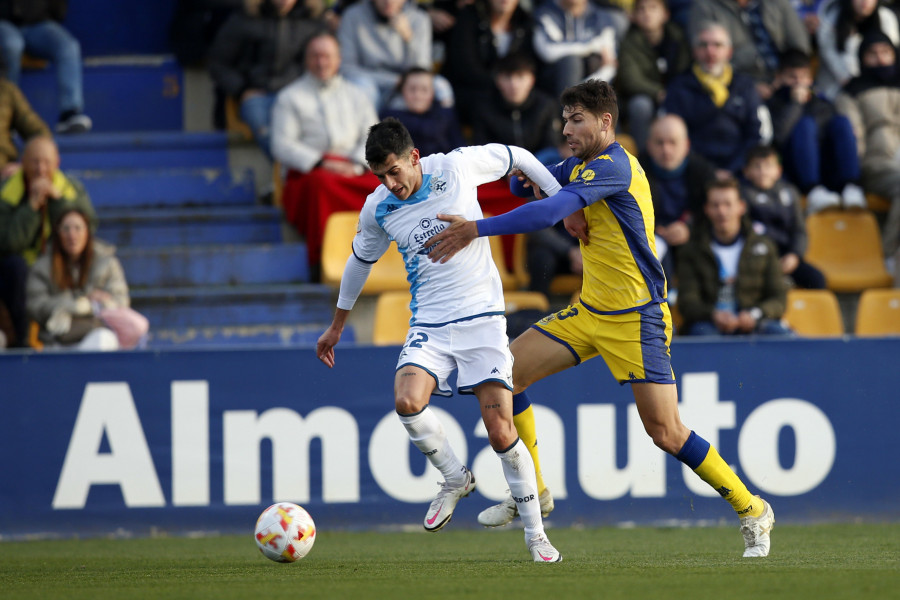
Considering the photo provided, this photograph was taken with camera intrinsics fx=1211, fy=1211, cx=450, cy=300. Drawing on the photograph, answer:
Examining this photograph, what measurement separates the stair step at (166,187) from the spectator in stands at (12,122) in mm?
807

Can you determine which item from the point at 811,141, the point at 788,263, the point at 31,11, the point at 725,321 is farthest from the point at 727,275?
the point at 31,11

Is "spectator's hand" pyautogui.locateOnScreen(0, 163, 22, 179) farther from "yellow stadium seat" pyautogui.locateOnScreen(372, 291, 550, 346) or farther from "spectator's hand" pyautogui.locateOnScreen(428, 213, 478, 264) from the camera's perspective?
"spectator's hand" pyautogui.locateOnScreen(428, 213, 478, 264)

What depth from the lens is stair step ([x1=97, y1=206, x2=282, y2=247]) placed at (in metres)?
10.9

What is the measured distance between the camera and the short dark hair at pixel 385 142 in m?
5.59

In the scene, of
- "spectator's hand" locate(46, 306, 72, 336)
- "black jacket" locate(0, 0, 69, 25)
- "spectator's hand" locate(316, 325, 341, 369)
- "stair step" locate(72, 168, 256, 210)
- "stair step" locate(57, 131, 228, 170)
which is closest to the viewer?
"spectator's hand" locate(316, 325, 341, 369)

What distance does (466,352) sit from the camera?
19.6ft

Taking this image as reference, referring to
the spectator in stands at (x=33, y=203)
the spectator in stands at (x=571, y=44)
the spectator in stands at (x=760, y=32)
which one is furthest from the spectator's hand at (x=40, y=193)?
the spectator in stands at (x=760, y=32)

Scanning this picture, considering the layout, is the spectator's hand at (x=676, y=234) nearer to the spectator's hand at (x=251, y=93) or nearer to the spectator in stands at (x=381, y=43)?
the spectator in stands at (x=381, y=43)

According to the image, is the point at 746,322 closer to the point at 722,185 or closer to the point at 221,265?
the point at 722,185

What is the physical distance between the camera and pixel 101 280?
9.26 metres

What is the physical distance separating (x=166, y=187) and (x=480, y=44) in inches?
129

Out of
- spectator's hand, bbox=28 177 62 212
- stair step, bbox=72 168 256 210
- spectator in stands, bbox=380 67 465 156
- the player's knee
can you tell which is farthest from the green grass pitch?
stair step, bbox=72 168 256 210

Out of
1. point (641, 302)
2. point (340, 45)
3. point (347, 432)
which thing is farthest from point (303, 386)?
point (340, 45)

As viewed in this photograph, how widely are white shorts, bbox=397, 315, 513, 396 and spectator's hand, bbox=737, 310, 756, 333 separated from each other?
3631 millimetres
